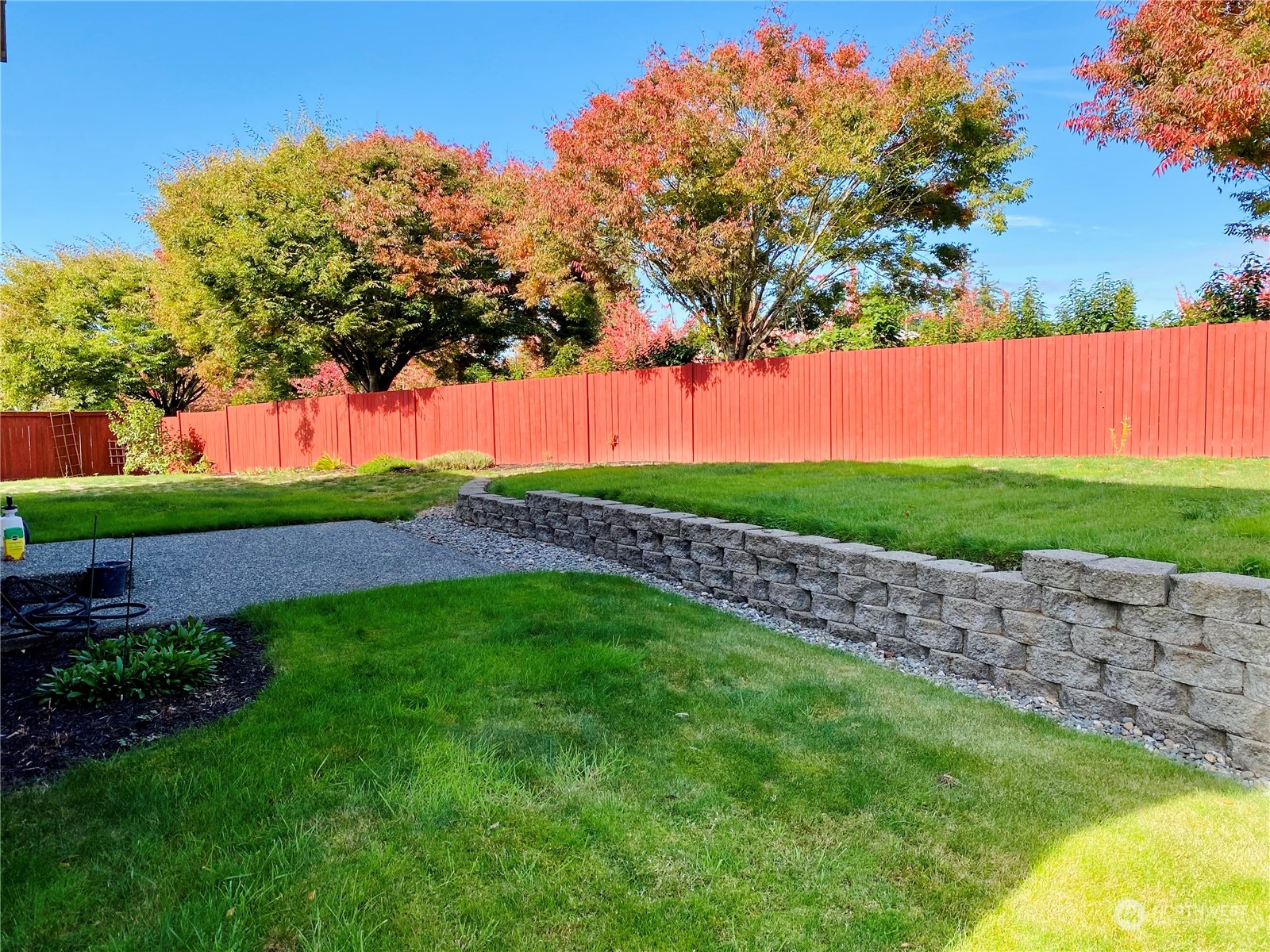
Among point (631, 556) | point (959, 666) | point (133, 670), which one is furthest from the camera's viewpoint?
point (631, 556)

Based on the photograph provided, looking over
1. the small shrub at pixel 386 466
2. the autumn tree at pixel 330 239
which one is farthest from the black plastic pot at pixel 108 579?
the autumn tree at pixel 330 239

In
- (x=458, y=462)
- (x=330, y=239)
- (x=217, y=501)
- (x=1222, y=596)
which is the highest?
(x=330, y=239)

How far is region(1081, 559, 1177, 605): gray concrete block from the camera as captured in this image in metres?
2.88

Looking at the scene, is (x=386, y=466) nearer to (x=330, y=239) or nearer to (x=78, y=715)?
(x=330, y=239)

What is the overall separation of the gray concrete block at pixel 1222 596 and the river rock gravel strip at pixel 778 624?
53 cm

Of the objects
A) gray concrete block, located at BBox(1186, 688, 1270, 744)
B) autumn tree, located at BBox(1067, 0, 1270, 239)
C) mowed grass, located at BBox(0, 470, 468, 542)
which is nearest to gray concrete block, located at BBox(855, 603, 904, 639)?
gray concrete block, located at BBox(1186, 688, 1270, 744)

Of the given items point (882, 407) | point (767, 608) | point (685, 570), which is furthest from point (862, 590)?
point (882, 407)

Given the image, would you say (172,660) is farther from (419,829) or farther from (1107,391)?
(1107,391)

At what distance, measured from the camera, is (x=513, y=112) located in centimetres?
1304

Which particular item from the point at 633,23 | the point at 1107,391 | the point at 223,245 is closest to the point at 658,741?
the point at 1107,391

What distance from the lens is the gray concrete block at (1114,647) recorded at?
9.64 feet

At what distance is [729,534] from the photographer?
4922 mm

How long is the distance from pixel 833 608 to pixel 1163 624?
164 cm

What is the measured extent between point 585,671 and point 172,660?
1688 millimetres
